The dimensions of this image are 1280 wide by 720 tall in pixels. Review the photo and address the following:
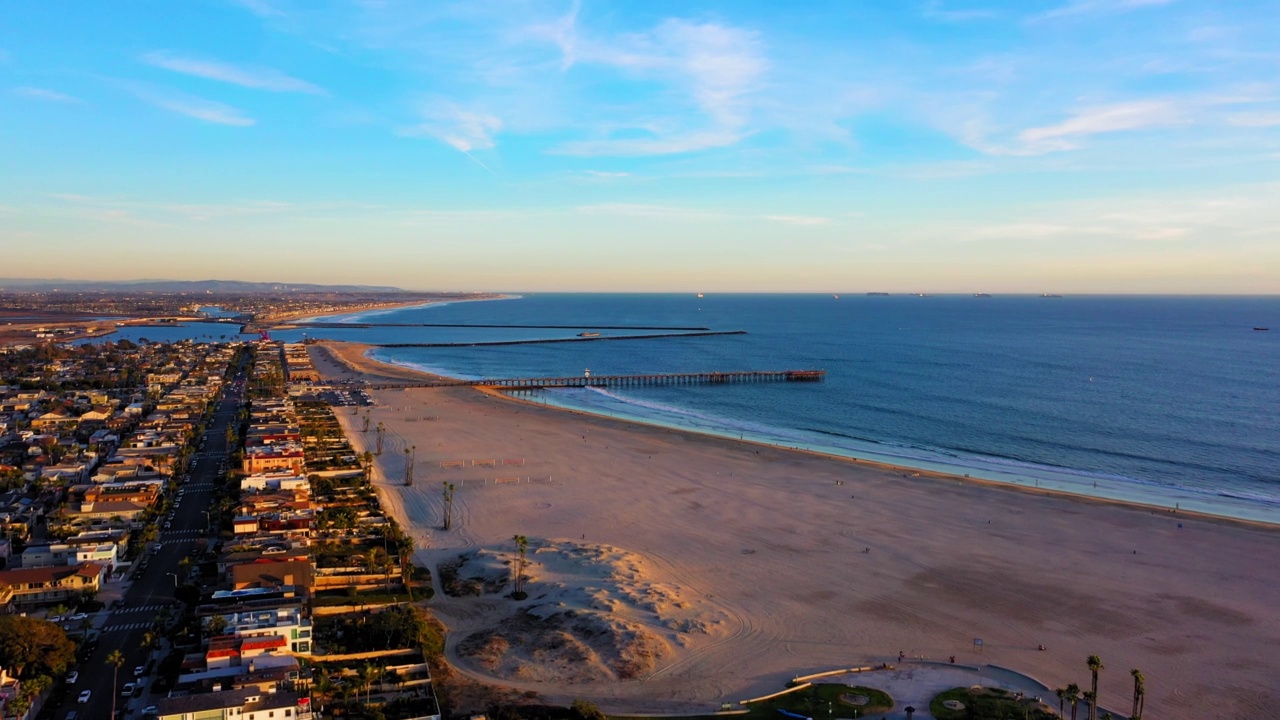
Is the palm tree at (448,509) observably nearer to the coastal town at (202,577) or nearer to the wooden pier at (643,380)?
the coastal town at (202,577)

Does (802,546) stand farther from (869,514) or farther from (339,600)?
(339,600)

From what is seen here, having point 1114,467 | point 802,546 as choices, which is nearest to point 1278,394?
point 1114,467

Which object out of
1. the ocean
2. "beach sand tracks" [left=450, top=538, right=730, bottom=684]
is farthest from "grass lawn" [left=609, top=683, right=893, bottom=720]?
the ocean

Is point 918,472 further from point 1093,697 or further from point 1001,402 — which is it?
point 1001,402

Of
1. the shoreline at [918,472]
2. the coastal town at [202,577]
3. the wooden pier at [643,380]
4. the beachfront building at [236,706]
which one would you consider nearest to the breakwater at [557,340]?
the shoreline at [918,472]

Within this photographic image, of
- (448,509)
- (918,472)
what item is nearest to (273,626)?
(448,509)

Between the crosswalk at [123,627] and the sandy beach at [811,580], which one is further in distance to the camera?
the crosswalk at [123,627]
